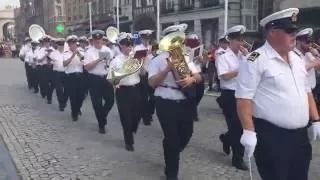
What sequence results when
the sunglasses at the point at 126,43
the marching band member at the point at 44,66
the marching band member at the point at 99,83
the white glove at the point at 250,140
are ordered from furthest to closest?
the marching band member at the point at 44,66, the marching band member at the point at 99,83, the sunglasses at the point at 126,43, the white glove at the point at 250,140

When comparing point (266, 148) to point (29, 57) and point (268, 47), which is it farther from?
point (29, 57)

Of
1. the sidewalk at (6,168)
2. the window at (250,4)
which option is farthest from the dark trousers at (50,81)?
the window at (250,4)

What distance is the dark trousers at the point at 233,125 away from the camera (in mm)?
6395

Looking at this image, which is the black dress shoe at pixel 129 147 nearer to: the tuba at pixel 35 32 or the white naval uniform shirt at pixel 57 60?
the white naval uniform shirt at pixel 57 60

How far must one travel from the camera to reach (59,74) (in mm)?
12211

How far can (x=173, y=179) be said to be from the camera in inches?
228

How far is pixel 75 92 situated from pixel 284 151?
694cm

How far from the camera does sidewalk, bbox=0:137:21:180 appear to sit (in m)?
6.24

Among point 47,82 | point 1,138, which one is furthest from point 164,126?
point 47,82

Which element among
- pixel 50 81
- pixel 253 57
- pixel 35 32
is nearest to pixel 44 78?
pixel 50 81

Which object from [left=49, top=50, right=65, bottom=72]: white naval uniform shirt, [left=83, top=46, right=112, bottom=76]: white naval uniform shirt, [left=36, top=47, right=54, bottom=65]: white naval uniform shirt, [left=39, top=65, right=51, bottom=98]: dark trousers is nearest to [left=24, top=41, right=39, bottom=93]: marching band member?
[left=36, top=47, right=54, bottom=65]: white naval uniform shirt

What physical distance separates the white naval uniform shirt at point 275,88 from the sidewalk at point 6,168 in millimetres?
3547

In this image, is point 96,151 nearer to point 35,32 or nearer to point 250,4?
point 35,32

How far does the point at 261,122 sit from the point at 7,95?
12.7m
